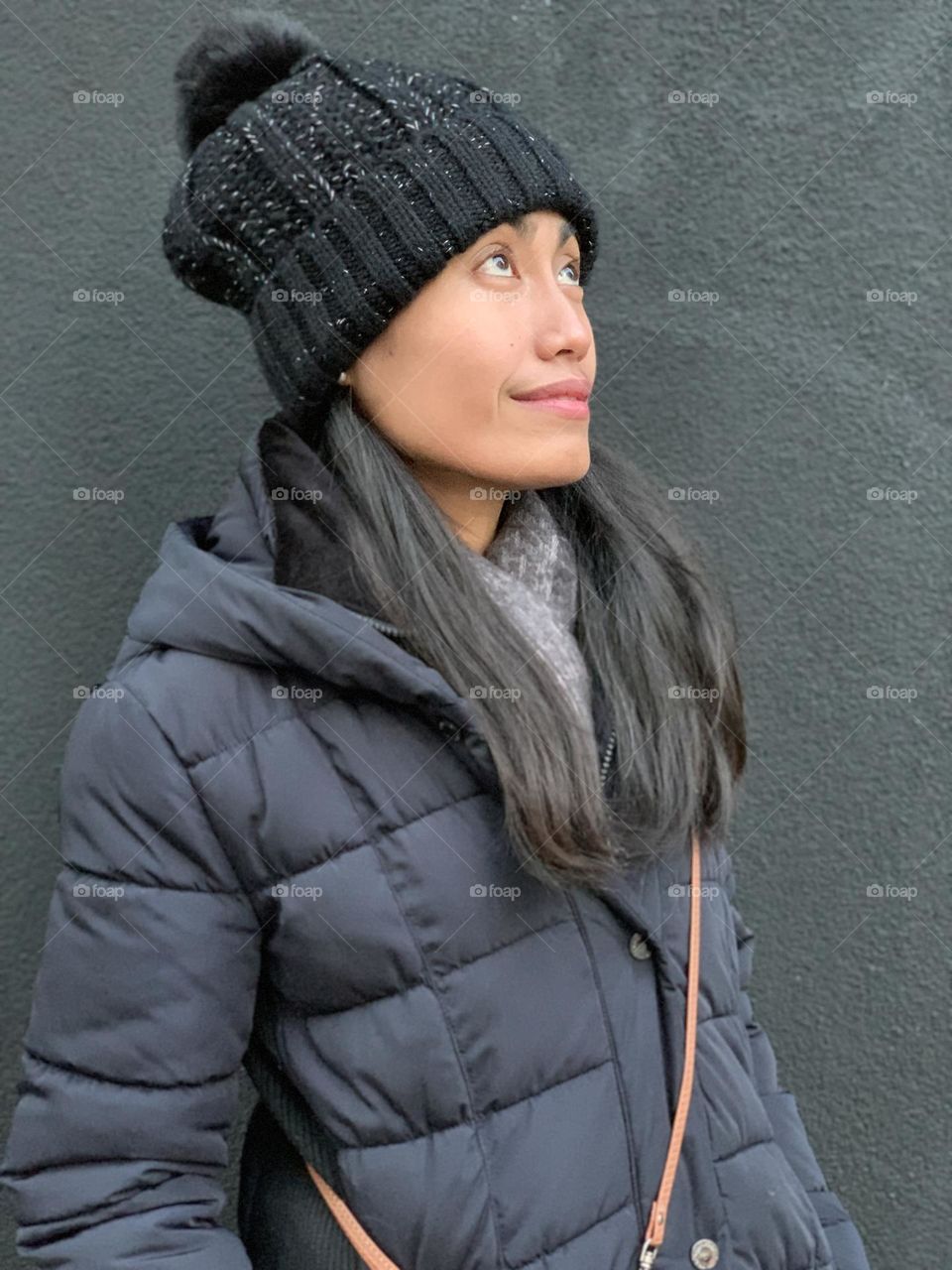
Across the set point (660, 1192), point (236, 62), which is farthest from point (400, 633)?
point (236, 62)

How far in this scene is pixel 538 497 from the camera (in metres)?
1.74

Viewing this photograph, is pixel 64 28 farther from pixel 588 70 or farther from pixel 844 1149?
pixel 844 1149

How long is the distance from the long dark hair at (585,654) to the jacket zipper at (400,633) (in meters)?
0.01

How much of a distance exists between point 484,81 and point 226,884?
1500mm

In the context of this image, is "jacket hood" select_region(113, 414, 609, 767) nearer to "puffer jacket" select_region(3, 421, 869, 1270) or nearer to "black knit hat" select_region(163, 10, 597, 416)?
"puffer jacket" select_region(3, 421, 869, 1270)

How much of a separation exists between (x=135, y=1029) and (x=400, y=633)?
1.67ft

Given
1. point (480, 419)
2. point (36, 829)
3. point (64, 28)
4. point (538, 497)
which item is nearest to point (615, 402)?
point (538, 497)

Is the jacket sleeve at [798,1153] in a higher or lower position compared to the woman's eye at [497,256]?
lower

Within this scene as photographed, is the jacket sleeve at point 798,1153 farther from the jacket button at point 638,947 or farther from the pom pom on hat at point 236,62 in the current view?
the pom pom on hat at point 236,62

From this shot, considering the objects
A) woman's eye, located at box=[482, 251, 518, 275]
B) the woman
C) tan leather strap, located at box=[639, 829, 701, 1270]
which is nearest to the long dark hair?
the woman

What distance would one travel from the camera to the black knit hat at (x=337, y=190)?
4.99 feet

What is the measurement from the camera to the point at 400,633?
4.61ft

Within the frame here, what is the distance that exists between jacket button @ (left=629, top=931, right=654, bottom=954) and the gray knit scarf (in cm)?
26

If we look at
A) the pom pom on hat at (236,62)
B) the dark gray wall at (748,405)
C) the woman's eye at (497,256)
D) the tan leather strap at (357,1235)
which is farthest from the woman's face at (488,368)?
the tan leather strap at (357,1235)
